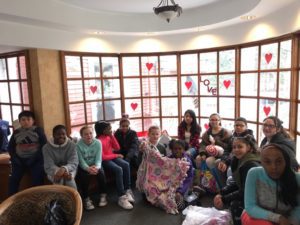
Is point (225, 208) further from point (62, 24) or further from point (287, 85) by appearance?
point (62, 24)

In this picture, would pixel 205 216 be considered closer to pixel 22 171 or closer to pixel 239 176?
pixel 239 176

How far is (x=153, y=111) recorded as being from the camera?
15.5 ft

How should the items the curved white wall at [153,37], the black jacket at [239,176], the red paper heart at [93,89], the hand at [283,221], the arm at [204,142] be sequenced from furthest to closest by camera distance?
1. the red paper heart at [93,89]
2. the arm at [204,142]
3. the curved white wall at [153,37]
4. the black jacket at [239,176]
5. the hand at [283,221]

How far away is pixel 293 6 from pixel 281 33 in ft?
1.19

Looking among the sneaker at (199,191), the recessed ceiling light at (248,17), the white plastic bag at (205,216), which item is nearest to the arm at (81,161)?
the white plastic bag at (205,216)

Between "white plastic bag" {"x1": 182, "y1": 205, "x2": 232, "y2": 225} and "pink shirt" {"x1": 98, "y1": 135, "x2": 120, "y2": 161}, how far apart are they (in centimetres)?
123

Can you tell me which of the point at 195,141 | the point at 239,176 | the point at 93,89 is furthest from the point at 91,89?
the point at 239,176

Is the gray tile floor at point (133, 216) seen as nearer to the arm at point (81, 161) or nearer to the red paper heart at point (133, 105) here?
the arm at point (81, 161)

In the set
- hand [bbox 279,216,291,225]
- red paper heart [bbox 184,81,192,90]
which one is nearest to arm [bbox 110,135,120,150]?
red paper heart [bbox 184,81,192,90]

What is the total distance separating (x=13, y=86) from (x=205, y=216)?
352cm

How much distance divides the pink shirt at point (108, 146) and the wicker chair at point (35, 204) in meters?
1.25

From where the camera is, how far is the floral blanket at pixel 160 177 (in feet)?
9.15

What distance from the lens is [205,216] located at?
2.40 meters

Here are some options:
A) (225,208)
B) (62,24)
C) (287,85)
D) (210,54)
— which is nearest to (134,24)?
(62,24)
